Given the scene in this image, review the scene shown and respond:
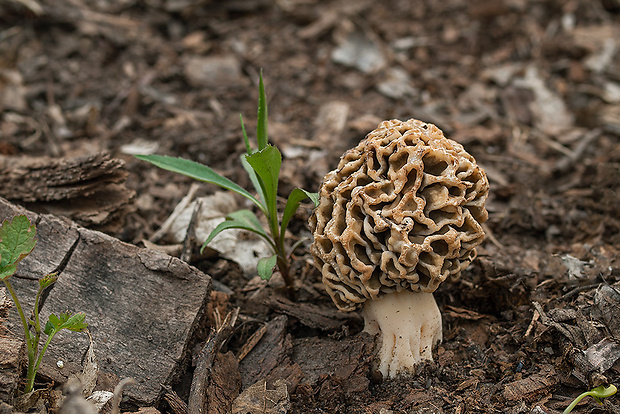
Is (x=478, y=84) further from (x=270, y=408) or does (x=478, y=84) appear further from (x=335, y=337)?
(x=270, y=408)

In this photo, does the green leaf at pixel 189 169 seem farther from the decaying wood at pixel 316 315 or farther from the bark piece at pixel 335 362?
the bark piece at pixel 335 362

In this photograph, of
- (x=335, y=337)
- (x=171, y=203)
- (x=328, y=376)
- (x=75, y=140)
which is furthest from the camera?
(x=75, y=140)

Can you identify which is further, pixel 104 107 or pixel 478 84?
pixel 478 84

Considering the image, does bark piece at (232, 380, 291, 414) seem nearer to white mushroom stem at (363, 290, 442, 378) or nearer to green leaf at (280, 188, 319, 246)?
white mushroom stem at (363, 290, 442, 378)

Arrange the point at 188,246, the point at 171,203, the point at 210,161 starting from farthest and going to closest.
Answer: the point at 210,161
the point at 171,203
the point at 188,246

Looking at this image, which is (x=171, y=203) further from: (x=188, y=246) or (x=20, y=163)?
(x=20, y=163)

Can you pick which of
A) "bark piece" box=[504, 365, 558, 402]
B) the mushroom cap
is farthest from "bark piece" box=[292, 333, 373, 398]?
"bark piece" box=[504, 365, 558, 402]

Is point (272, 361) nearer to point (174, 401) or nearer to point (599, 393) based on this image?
point (174, 401)

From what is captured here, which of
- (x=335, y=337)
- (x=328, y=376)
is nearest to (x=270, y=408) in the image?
(x=328, y=376)

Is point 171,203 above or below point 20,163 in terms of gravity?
below
